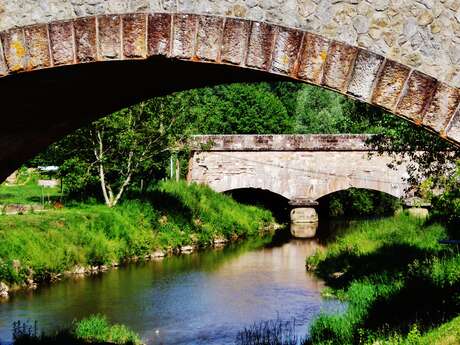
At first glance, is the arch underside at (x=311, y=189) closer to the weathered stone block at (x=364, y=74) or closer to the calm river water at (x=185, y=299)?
the calm river water at (x=185, y=299)

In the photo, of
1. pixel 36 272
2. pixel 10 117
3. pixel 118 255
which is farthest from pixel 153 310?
pixel 10 117

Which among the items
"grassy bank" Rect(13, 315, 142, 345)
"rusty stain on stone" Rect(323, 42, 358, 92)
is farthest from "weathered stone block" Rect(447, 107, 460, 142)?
"grassy bank" Rect(13, 315, 142, 345)

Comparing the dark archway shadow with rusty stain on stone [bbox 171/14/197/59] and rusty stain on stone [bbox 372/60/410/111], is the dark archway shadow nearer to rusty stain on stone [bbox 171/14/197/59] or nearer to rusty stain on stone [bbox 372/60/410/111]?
rusty stain on stone [bbox 171/14/197/59]

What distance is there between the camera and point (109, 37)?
17.3 ft

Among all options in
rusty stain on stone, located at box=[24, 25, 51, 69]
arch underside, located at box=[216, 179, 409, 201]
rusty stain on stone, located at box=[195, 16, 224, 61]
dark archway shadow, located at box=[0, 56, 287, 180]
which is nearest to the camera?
rusty stain on stone, located at box=[195, 16, 224, 61]

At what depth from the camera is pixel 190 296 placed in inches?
615

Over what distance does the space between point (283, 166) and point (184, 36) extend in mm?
23104

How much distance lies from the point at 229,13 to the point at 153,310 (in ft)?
31.9

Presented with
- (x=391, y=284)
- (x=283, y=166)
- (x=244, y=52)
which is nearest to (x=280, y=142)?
(x=283, y=166)

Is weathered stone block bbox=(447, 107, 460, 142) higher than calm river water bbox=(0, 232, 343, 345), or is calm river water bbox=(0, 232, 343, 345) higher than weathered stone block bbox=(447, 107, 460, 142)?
weathered stone block bbox=(447, 107, 460, 142)

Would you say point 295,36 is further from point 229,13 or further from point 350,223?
point 350,223

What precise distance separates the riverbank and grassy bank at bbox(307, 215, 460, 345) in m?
4.40

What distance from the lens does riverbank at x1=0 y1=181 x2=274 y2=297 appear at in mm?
16734

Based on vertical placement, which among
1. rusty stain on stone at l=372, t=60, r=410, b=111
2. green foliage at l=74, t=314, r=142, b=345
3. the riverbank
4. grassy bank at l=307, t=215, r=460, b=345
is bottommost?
green foliage at l=74, t=314, r=142, b=345
